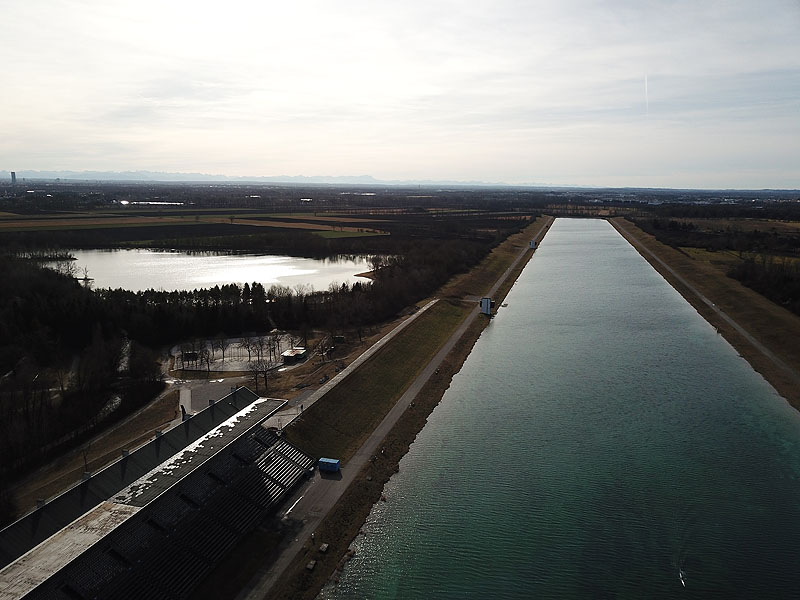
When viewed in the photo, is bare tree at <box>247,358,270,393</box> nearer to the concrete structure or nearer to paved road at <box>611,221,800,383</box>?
the concrete structure

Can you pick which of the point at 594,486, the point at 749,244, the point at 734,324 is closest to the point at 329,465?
the point at 594,486

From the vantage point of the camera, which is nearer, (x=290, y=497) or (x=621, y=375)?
(x=290, y=497)

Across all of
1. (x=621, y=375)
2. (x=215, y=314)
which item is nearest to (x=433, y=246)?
(x=215, y=314)

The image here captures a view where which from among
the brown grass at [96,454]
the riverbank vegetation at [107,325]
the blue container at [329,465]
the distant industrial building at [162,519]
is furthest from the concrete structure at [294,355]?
the blue container at [329,465]

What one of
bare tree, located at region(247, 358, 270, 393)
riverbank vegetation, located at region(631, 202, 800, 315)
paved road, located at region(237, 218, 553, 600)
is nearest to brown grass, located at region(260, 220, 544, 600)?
paved road, located at region(237, 218, 553, 600)

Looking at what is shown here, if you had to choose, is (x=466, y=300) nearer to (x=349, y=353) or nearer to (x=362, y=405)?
(x=349, y=353)

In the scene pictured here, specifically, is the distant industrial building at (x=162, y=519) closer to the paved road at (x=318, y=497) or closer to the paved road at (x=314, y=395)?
the paved road at (x=318, y=497)
